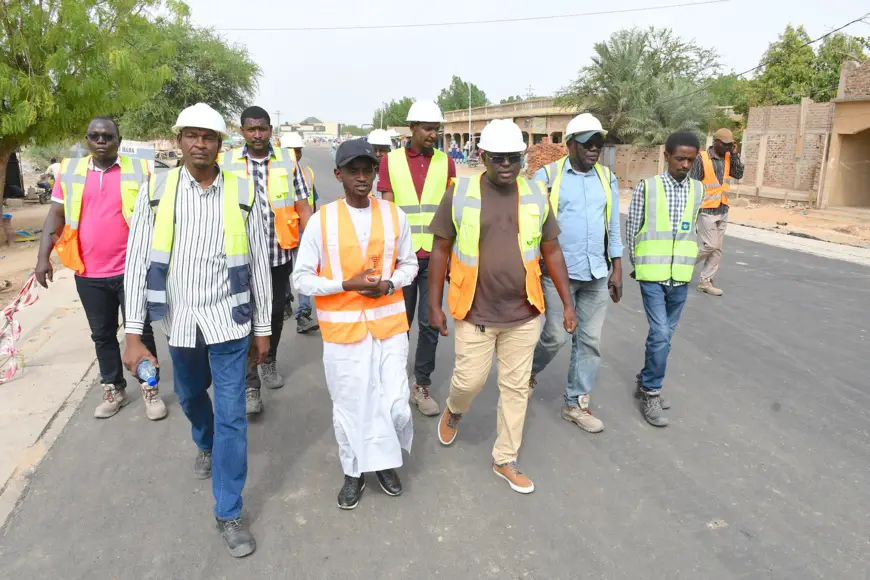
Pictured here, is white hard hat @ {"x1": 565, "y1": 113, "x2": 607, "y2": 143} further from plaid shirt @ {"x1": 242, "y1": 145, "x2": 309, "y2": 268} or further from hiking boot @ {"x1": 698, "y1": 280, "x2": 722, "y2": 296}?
hiking boot @ {"x1": 698, "y1": 280, "x2": 722, "y2": 296}

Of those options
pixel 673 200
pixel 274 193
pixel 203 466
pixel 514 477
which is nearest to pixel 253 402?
pixel 203 466

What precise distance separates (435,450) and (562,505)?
3.03 feet

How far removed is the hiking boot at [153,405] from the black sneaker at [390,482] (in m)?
1.86

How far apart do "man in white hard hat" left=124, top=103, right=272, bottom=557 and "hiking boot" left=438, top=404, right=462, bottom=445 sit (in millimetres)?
1342

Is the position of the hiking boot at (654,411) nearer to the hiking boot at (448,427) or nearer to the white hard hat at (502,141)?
the hiking boot at (448,427)

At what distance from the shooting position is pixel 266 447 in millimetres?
4027

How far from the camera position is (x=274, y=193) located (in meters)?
5.11

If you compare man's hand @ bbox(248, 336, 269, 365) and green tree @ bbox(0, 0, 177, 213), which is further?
green tree @ bbox(0, 0, 177, 213)

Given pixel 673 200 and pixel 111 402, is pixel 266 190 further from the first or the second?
pixel 673 200

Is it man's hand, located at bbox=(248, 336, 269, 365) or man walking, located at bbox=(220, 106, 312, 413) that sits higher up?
man walking, located at bbox=(220, 106, 312, 413)

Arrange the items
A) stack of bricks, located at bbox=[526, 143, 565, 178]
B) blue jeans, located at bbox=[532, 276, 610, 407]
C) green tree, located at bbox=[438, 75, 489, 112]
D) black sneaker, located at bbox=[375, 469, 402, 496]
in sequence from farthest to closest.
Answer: green tree, located at bbox=[438, 75, 489, 112] → stack of bricks, located at bbox=[526, 143, 565, 178] → blue jeans, located at bbox=[532, 276, 610, 407] → black sneaker, located at bbox=[375, 469, 402, 496]

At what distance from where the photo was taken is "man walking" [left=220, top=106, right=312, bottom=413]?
4.99 meters

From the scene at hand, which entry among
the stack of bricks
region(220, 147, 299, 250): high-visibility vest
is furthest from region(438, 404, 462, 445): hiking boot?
the stack of bricks

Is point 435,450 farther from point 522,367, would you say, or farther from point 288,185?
point 288,185
